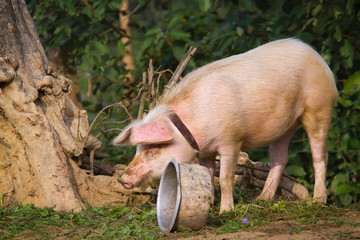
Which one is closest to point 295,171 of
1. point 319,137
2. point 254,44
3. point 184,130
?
point 254,44

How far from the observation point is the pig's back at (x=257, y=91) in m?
4.98

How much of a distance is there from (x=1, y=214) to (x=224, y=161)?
A: 202 cm

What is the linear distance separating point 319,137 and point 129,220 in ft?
7.81

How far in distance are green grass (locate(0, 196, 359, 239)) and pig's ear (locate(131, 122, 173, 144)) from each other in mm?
638

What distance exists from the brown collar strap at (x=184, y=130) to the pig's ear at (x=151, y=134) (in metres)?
0.10

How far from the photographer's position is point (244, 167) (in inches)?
244

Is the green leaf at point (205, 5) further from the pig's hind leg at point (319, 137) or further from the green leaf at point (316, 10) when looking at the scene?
the green leaf at point (316, 10)

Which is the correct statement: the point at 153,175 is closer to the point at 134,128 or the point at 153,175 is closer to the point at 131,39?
the point at 134,128

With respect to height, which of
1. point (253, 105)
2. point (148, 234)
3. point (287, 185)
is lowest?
point (287, 185)

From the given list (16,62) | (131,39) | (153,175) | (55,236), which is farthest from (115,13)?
(55,236)

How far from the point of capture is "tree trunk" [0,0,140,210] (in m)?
4.93

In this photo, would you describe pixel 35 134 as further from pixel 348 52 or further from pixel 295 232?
pixel 348 52

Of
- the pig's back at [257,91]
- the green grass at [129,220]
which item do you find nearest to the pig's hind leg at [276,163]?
the pig's back at [257,91]

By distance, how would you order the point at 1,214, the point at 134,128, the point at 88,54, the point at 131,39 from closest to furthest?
the point at 1,214 < the point at 134,128 < the point at 88,54 < the point at 131,39
